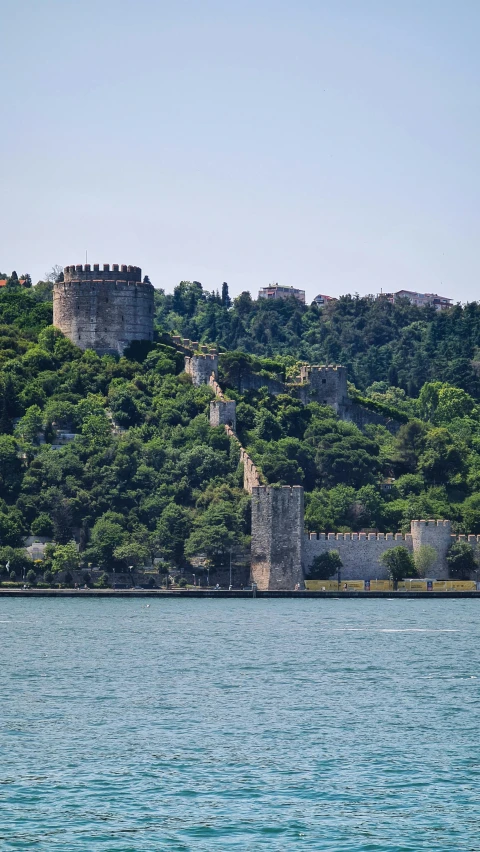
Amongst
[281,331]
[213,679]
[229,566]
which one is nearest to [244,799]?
[213,679]

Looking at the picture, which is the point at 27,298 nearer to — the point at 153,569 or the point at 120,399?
the point at 120,399

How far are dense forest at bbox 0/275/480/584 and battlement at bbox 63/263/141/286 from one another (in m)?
3.27

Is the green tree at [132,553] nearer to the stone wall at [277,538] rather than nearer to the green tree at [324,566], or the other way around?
the stone wall at [277,538]

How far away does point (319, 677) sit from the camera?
44.3 metres

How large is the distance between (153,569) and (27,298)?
98.5 ft

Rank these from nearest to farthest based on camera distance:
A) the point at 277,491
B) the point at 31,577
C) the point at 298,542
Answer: the point at 31,577, the point at 298,542, the point at 277,491

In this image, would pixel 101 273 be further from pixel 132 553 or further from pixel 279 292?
pixel 279 292

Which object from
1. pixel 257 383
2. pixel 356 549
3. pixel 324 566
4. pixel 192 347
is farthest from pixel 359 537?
pixel 192 347

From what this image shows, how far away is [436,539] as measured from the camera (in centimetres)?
7556

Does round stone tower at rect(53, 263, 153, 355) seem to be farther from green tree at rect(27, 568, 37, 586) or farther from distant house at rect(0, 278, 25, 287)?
distant house at rect(0, 278, 25, 287)

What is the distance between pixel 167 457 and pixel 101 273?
50.2ft

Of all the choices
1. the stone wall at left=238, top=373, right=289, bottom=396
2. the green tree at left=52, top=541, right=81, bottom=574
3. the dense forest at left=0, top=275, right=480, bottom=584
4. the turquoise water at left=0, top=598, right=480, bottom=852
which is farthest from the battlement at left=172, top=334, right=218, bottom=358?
the turquoise water at left=0, top=598, right=480, bottom=852

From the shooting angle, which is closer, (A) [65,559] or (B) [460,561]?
(A) [65,559]

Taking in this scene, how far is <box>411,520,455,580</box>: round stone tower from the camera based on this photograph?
247ft
